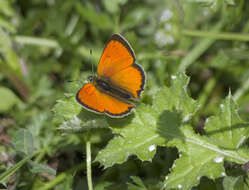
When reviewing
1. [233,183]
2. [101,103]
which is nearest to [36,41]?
[101,103]

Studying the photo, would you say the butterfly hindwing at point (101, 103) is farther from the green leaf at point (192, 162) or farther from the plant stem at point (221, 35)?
the plant stem at point (221, 35)

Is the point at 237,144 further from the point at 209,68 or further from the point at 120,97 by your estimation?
the point at 209,68

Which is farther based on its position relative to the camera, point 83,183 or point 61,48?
point 61,48

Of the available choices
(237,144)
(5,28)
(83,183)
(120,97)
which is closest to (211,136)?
(237,144)

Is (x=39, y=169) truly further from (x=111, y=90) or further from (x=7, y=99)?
(x=7, y=99)

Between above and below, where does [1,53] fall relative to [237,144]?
above
